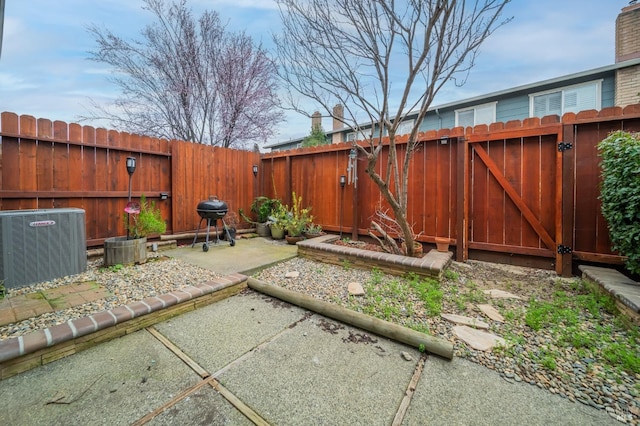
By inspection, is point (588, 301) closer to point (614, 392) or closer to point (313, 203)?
point (614, 392)

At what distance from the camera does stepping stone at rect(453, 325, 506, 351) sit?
174 cm

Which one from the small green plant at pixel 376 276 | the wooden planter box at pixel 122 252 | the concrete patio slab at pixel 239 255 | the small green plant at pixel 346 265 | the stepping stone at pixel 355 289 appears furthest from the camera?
the small green plant at pixel 346 265

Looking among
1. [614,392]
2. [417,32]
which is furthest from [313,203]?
[614,392]

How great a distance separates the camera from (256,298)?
8.41 ft

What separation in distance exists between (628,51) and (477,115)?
3485 millimetres

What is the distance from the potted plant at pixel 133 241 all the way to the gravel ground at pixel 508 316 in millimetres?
1694

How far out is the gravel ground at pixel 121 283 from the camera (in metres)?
1.86

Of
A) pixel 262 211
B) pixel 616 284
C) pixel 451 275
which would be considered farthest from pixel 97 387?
pixel 262 211

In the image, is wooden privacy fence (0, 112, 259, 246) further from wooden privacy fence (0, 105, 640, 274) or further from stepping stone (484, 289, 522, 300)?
stepping stone (484, 289, 522, 300)

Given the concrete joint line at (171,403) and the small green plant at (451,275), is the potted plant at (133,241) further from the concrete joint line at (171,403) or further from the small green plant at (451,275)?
the small green plant at (451,275)

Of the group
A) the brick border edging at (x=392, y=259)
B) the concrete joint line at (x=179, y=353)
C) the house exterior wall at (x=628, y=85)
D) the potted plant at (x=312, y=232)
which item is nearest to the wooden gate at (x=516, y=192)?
the brick border edging at (x=392, y=259)

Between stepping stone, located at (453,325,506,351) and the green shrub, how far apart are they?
5.88 feet

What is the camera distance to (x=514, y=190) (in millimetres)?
3383

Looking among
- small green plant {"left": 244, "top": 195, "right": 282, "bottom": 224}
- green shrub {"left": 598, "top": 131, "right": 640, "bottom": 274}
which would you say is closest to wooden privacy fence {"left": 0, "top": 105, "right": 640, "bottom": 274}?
green shrub {"left": 598, "top": 131, "right": 640, "bottom": 274}
